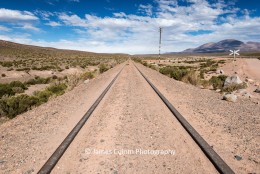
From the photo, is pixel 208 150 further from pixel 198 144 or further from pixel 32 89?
pixel 32 89

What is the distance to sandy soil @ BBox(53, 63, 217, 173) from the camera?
4832 millimetres

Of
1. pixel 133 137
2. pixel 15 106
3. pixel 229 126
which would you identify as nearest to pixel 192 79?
pixel 229 126

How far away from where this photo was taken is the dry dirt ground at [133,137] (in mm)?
4949

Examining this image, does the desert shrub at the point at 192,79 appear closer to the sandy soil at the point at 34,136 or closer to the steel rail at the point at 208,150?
the sandy soil at the point at 34,136

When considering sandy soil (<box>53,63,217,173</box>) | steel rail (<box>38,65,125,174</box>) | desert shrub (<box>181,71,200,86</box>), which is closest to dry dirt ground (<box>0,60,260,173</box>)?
sandy soil (<box>53,63,217,173</box>)

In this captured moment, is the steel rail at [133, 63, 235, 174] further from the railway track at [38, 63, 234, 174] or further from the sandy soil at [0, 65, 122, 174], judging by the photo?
the sandy soil at [0, 65, 122, 174]

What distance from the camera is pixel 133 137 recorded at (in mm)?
6461

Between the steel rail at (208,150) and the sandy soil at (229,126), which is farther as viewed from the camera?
the sandy soil at (229,126)

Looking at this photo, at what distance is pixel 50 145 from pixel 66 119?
2.45 metres

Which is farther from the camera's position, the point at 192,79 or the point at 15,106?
the point at 192,79

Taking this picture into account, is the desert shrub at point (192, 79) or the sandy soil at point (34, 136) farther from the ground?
the desert shrub at point (192, 79)

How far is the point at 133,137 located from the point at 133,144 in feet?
1.58

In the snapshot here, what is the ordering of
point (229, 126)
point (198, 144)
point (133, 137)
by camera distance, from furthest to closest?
point (229, 126), point (133, 137), point (198, 144)

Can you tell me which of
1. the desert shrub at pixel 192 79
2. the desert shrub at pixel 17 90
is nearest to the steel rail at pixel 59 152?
the desert shrub at pixel 192 79
